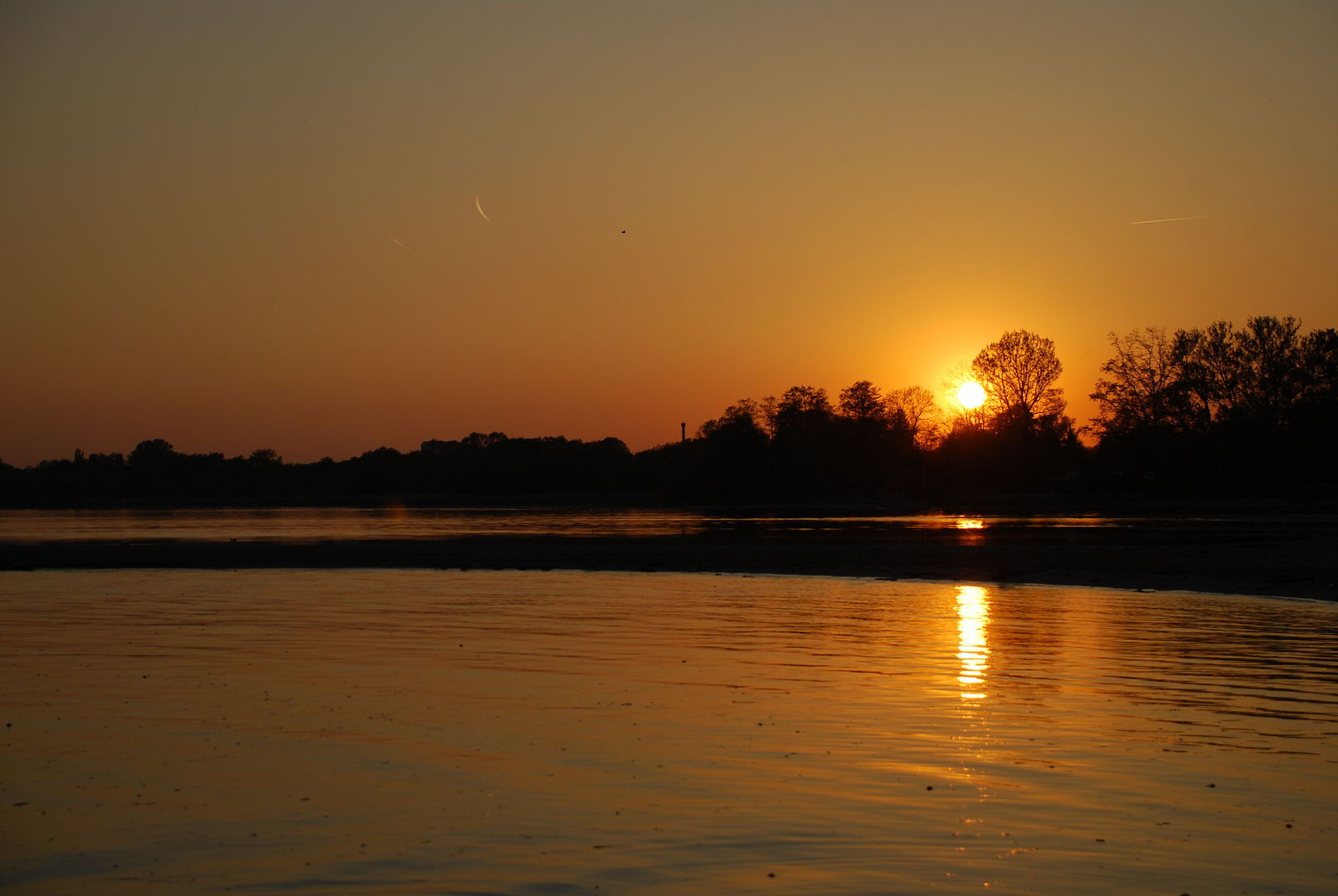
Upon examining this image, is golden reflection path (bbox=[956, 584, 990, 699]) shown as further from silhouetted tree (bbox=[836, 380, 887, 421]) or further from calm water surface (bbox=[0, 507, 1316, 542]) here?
silhouetted tree (bbox=[836, 380, 887, 421])

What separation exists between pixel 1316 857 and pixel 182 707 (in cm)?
1066

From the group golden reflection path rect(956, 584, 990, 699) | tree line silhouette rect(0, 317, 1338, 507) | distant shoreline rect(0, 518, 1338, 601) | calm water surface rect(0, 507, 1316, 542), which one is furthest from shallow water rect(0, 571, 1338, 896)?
tree line silhouette rect(0, 317, 1338, 507)

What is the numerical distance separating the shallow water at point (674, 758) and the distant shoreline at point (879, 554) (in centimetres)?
978

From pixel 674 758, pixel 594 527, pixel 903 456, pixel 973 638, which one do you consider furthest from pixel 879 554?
pixel 903 456

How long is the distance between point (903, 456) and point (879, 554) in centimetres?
9604

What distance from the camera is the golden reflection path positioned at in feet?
40.8

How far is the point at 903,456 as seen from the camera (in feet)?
418

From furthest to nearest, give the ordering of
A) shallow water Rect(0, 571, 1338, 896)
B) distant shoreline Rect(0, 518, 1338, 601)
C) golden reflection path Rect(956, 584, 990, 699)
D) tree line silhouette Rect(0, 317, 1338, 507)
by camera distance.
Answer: tree line silhouette Rect(0, 317, 1338, 507) → distant shoreline Rect(0, 518, 1338, 601) → golden reflection path Rect(956, 584, 990, 699) → shallow water Rect(0, 571, 1338, 896)

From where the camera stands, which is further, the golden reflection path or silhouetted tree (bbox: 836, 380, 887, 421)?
silhouetted tree (bbox: 836, 380, 887, 421)

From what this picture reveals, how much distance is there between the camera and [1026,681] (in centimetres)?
1261

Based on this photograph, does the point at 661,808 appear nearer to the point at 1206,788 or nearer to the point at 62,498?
the point at 1206,788

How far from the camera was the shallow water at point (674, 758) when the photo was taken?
647 centimetres

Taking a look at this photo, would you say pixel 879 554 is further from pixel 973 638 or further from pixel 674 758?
pixel 674 758

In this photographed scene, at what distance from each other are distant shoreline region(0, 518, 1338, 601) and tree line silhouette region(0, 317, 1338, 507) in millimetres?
41168
